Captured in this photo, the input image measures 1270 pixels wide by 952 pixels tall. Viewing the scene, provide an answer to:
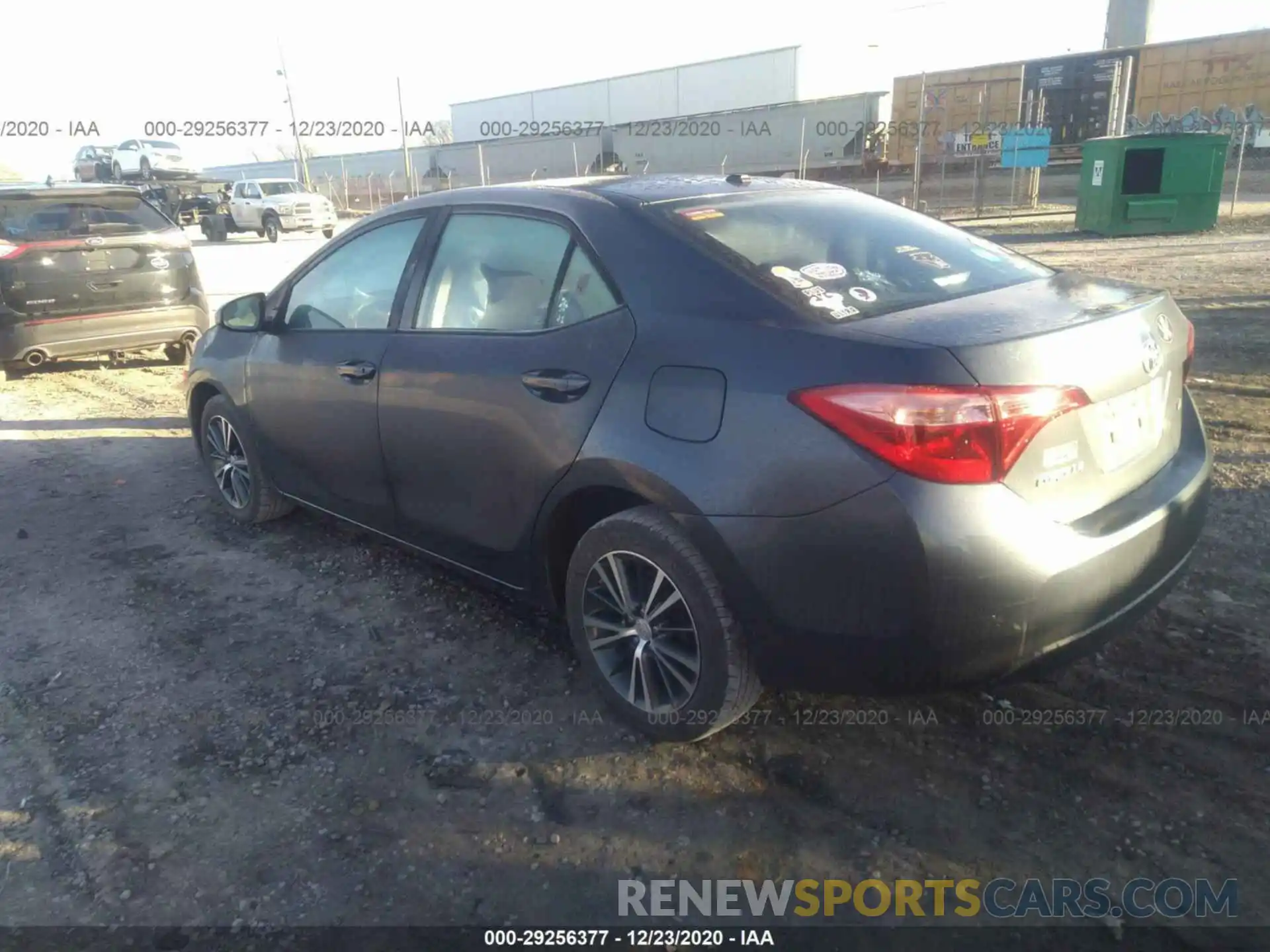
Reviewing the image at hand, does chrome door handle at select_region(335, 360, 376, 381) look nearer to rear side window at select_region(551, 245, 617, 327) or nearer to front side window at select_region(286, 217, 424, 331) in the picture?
front side window at select_region(286, 217, 424, 331)

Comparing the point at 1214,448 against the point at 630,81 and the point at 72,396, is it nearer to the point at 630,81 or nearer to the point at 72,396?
the point at 72,396

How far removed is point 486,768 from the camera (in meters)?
3.05

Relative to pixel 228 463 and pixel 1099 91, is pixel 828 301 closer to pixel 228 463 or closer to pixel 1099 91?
pixel 228 463

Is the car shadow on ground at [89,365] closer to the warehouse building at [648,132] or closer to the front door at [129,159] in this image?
the warehouse building at [648,132]

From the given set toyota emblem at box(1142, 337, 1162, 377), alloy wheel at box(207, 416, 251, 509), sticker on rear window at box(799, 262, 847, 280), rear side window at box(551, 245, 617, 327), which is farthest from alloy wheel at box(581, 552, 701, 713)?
alloy wheel at box(207, 416, 251, 509)

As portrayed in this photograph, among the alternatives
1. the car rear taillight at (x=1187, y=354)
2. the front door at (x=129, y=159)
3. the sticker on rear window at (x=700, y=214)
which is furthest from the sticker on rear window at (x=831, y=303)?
the front door at (x=129, y=159)

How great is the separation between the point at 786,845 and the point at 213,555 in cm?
329

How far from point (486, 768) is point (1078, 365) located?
2064 mm

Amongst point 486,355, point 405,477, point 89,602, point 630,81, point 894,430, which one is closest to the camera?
point 894,430

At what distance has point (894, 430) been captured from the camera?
7.89ft

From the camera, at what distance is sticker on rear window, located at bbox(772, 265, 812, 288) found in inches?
113

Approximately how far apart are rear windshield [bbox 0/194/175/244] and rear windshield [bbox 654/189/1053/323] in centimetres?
706

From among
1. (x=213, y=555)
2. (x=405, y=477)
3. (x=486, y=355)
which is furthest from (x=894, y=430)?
(x=213, y=555)

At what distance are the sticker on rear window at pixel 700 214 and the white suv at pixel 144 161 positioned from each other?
34778 millimetres
